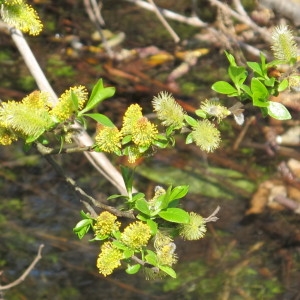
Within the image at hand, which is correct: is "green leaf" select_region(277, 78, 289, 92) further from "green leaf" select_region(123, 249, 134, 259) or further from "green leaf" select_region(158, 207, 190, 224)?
"green leaf" select_region(123, 249, 134, 259)

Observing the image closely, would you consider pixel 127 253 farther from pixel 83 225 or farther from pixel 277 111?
pixel 277 111

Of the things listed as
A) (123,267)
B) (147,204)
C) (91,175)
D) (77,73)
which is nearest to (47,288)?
(123,267)

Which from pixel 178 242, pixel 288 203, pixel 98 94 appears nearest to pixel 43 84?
pixel 98 94

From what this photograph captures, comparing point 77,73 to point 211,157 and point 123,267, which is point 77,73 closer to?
point 211,157

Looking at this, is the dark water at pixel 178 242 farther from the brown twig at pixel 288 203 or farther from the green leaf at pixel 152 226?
→ the green leaf at pixel 152 226

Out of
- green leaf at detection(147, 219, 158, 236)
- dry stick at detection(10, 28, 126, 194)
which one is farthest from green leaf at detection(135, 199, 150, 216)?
dry stick at detection(10, 28, 126, 194)

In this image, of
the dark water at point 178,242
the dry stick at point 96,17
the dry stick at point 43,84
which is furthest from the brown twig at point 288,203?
the dry stick at point 96,17

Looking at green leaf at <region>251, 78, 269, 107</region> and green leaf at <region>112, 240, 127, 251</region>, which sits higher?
green leaf at <region>251, 78, 269, 107</region>
